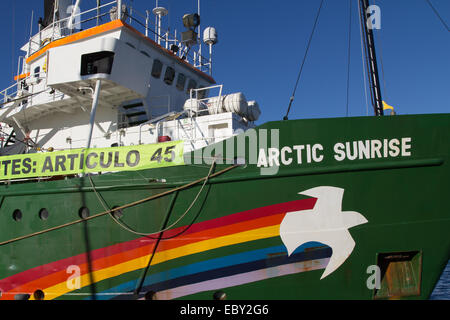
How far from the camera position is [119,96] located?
8.66 metres

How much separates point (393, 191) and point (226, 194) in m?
2.35

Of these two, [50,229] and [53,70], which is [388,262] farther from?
[53,70]

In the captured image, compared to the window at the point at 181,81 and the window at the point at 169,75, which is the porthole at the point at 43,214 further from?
the window at the point at 181,81

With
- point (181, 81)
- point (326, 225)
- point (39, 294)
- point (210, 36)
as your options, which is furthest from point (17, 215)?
point (210, 36)

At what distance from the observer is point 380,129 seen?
5.36 m

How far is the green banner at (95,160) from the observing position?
5.98 metres

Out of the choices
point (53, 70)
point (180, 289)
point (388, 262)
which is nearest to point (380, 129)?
point (388, 262)

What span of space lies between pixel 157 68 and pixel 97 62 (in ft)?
7.69

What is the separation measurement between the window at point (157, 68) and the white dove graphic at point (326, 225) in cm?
614

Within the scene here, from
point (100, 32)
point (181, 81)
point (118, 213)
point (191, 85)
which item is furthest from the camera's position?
point (191, 85)

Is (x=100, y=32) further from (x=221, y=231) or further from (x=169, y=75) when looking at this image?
(x=221, y=231)

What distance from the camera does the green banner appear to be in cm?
598
